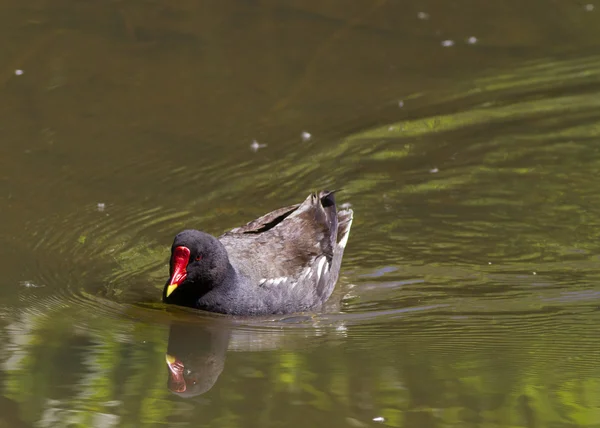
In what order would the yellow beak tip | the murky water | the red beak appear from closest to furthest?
the murky water → the yellow beak tip → the red beak

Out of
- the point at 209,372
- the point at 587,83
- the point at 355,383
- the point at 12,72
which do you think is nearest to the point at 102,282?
the point at 209,372

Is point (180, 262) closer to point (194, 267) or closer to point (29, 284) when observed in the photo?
point (194, 267)

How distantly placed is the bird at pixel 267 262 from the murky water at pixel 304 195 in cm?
17

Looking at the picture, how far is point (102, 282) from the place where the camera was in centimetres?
735

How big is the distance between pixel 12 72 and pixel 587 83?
5.97m

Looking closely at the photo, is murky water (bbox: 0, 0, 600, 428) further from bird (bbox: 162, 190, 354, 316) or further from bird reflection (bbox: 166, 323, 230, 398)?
bird (bbox: 162, 190, 354, 316)

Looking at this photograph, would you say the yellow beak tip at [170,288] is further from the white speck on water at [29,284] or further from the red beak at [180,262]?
the white speck on water at [29,284]

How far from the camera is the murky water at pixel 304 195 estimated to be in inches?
216

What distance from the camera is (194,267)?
6.80 m

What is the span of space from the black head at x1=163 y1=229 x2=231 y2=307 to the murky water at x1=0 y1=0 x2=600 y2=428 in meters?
0.18

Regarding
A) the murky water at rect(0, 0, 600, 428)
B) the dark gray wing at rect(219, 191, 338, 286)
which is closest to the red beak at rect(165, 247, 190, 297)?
the murky water at rect(0, 0, 600, 428)

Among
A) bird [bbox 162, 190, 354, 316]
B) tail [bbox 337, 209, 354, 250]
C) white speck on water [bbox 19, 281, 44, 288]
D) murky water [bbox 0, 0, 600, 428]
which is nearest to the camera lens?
murky water [bbox 0, 0, 600, 428]

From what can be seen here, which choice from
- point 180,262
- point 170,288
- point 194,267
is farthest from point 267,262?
point 170,288

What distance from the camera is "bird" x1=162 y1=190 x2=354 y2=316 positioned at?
6820 mm
